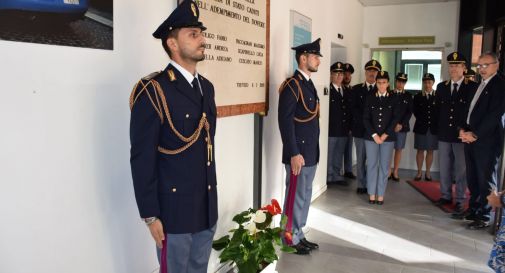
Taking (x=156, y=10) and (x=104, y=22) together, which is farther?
(x=156, y=10)

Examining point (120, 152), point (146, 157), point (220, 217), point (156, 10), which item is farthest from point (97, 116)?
point (220, 217)

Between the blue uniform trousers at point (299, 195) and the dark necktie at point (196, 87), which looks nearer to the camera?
the dark necktie at point (196, 87)

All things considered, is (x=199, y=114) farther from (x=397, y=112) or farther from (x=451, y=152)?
(x=451, y=152)

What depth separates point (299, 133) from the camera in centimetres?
331

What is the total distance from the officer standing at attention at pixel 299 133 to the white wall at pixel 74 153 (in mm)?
1255

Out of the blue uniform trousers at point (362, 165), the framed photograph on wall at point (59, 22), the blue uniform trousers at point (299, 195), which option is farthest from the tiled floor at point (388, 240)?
the framed photograph on wall at point (59, 22)

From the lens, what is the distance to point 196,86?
1852mm

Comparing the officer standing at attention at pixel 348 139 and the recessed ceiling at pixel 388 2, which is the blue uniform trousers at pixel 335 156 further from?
the recessed ceiling at pixel 388 2

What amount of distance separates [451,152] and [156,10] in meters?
3.93

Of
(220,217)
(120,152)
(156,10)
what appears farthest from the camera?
(220,217)

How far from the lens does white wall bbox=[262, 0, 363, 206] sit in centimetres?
369

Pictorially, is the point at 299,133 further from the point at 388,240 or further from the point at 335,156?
the point at 335,156

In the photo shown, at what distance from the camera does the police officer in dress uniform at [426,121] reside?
20.1ft

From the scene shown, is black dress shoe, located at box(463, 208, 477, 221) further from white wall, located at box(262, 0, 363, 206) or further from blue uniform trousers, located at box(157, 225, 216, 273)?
blue uniform trousers, located at box(157, 225, 216, 273)
